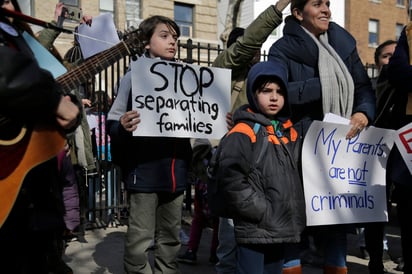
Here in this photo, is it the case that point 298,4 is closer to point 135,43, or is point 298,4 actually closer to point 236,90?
point 236,90

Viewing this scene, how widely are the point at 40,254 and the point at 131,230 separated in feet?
4.68

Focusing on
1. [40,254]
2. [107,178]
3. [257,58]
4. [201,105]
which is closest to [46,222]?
[40,254]

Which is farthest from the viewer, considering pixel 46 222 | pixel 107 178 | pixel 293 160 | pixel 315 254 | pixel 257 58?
pixel 107 178

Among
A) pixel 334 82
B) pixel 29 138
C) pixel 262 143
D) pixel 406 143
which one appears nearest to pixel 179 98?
pixel 262 143

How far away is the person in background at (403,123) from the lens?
3215 mm

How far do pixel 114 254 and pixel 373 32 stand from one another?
103ft

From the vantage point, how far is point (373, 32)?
107 ft

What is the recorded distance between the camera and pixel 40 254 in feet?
6.46

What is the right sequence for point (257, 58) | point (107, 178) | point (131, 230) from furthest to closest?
point (107, 178)
point (257, 58)
point (131, 230)

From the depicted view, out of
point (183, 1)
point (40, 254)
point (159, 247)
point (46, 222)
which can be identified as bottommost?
point (159, 247)

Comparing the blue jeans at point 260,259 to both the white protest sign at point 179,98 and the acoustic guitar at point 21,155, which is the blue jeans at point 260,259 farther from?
the acoustic guitar at point 21,155

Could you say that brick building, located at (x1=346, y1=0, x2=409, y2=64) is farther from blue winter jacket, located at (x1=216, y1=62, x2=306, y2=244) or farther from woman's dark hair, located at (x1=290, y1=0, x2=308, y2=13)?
blue winter jacket, located at (x1=216, y1=62, x2=306, y2=244)

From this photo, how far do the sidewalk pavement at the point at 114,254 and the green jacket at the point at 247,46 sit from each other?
190cm

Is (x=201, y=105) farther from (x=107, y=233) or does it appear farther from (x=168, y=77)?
(x=107, y=233)
